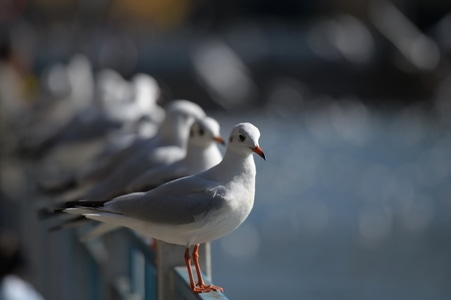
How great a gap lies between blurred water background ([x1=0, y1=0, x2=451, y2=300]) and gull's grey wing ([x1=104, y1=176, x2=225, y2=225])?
266cm

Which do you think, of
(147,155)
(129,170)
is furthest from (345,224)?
(129,170)

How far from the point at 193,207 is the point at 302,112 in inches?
996

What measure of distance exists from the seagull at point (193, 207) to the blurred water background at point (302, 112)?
8.71ft

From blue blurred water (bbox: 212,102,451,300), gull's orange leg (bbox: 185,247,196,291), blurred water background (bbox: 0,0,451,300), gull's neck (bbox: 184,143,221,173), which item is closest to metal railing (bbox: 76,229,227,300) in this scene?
gull's orange leg (bbox: 185,247,196,291)

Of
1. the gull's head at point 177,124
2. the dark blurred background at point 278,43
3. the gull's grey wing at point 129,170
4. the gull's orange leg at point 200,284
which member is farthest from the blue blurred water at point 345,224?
the dark blurred background at point 278,43

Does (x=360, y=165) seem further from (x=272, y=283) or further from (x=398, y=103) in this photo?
(x=398, y=103)

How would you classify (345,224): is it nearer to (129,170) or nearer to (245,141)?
(129,170)

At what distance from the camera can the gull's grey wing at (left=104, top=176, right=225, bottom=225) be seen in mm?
3338

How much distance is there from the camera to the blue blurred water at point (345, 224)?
36.8 feet

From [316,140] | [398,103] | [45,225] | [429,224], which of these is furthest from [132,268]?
[398,103]

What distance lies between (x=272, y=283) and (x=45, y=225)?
4782mm

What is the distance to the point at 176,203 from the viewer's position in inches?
133

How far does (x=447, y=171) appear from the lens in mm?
18188

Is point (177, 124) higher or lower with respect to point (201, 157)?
higher
